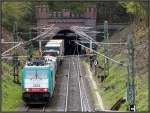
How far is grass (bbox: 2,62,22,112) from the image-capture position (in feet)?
120

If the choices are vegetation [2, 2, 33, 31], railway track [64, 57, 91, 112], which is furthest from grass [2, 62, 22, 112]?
vegetation [2, 2, 33, 31]

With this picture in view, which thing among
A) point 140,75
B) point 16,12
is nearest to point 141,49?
point 140,75

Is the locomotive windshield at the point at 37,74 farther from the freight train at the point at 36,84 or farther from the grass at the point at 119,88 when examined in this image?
the grass at the point at 119,88

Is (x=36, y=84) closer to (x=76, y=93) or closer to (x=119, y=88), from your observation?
(x=119, y=88)

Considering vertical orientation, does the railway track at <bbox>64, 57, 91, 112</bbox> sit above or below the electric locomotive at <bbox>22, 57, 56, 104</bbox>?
below

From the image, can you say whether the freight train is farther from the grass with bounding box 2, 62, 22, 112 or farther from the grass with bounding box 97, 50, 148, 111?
the grass with bounding box 97, 50, 148, 111

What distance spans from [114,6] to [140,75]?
36.2 meters

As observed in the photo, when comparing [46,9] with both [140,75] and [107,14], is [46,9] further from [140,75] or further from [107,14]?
[140,75]

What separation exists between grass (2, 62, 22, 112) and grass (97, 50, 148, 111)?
5.84m

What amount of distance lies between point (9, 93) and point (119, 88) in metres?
7.56

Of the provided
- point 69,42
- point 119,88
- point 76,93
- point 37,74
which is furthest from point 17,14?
point 37,74

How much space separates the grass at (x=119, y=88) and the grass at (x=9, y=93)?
5837 millimetres

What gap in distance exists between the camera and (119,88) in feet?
133

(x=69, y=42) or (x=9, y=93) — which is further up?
(x=69, y=42)
